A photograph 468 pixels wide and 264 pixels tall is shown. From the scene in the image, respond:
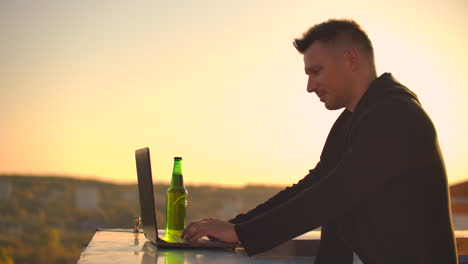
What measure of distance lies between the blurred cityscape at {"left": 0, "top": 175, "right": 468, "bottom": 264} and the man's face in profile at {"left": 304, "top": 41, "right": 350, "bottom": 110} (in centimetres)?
220

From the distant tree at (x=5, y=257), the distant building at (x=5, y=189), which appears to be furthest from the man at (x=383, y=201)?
the distant tree at (x=5, y=257)

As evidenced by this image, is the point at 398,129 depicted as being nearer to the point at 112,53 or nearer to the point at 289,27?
the point at 289,27

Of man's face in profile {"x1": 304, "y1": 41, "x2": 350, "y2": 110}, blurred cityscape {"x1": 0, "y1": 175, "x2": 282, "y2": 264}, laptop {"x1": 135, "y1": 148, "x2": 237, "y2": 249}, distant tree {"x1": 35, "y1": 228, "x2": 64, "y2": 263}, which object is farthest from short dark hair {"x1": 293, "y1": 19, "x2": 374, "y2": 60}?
distant tree {"x1": 35, "y1": 228, "x2": 64, "y2": 263}

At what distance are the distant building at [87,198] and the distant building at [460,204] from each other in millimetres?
2379

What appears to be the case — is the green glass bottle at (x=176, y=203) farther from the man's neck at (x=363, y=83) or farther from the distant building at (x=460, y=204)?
the distant building at (x=460, y=204)

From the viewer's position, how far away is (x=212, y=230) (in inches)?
48.3

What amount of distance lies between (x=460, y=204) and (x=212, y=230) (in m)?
2.82

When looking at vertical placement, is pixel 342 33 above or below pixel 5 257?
above

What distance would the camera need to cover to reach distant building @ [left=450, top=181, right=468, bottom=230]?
3.44m

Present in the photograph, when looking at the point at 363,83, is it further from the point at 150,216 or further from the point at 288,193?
the point at 150,216

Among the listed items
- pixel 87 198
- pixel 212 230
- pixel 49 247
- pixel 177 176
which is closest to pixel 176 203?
pixel 177 176

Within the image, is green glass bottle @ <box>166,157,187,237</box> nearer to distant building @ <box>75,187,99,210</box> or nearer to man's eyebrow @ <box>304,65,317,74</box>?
man's eyebrow @ <box>304,65,317,74</box>

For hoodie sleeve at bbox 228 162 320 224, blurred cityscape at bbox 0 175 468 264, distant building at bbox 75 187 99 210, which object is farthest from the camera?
distant building at bbox 75 187 99 210

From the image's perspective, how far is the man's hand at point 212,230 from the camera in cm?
120
